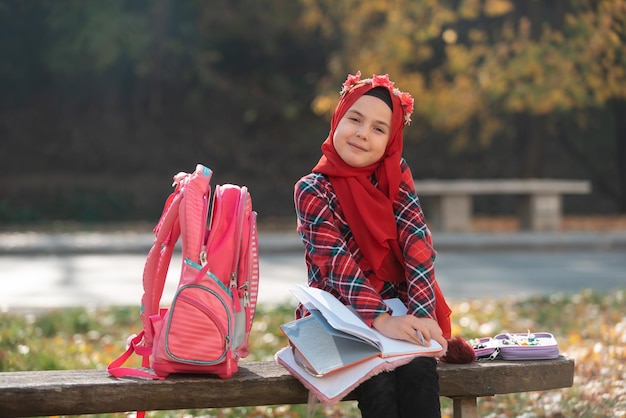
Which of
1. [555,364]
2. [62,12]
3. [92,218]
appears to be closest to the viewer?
[555,364]

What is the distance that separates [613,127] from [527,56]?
27.3ft

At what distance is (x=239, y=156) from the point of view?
24062mm

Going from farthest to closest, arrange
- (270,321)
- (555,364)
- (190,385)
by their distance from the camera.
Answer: (270,321) → (555,364) → (190,385)

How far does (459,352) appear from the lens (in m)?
3.35

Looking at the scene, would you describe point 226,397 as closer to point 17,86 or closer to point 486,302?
point 486,302

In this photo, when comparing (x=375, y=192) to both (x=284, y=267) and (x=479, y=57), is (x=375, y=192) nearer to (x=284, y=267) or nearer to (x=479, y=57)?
(x=284, y=267)

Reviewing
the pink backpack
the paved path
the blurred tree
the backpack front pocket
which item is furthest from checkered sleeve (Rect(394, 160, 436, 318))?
the blurred tree

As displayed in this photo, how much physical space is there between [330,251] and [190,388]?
681 millimetres

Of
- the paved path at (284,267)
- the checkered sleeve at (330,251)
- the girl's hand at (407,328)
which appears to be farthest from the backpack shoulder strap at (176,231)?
the paved path at (284,267)

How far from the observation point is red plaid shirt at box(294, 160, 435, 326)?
3256 millimetres

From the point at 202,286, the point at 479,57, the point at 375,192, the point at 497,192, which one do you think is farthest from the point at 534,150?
the point at 202,286

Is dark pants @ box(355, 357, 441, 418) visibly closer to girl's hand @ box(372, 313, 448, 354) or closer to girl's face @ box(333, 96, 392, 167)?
girl's hand @ box(372, 313, 448, 354)

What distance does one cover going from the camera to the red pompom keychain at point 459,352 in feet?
11.0

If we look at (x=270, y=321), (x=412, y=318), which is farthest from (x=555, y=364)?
(x=270, y=321)
